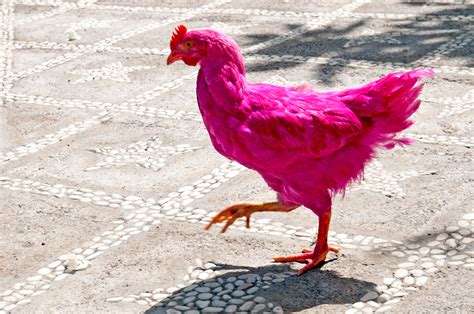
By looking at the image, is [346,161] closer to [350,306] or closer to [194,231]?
[350,306]

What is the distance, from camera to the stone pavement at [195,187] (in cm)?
487

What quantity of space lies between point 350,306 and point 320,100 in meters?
1.14

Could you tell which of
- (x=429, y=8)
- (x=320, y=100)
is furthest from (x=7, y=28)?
(x=320, y=100)

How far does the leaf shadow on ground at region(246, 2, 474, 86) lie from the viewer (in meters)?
9.00

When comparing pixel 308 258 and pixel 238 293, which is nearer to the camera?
pixel 238 293

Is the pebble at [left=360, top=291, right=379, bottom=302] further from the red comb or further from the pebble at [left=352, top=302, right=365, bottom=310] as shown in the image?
the red comb

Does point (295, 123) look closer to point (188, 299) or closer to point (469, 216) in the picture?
point (188, 299)

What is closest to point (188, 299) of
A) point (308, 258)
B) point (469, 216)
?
point (308, 258)

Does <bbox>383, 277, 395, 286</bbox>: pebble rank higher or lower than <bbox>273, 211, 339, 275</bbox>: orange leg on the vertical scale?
lower

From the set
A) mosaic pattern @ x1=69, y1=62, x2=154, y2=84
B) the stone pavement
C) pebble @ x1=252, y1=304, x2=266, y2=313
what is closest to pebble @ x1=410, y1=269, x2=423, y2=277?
the stone pavement

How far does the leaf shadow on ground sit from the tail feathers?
3.52 metres

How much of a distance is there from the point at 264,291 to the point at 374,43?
543cm

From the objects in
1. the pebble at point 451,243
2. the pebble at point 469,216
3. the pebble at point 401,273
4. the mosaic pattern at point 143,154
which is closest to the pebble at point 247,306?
the pebble at point 401,273

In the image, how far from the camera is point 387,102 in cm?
482
